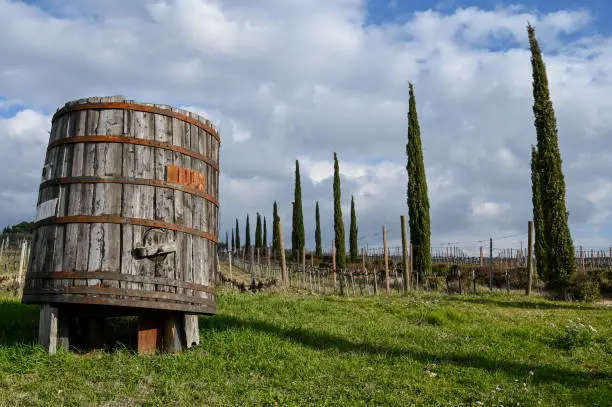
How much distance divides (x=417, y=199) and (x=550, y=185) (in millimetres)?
9060

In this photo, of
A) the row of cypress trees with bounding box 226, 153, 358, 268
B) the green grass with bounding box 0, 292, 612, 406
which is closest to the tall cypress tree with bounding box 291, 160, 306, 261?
the row of cypress trees with bounding box 226, 153, 358, 268

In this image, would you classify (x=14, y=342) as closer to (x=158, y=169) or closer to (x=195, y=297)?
(x=195, y=297)

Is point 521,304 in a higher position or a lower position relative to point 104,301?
lower

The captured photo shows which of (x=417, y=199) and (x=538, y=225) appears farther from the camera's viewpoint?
(x=538, y=225)

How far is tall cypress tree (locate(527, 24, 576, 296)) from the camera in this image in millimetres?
22031

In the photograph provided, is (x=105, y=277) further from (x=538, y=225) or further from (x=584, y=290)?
(x=538, y=225)

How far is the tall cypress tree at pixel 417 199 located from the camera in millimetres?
29984

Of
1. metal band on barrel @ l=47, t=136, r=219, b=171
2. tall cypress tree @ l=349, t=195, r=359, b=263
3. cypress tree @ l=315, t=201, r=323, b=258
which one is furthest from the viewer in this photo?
cypress tree @ l=315, t=201, r=323, b=258

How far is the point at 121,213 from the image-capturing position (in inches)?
283

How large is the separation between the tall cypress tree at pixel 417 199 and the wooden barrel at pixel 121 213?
909 inches

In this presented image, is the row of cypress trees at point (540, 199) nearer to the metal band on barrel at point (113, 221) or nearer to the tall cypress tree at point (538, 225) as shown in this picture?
the tall cypress tree at point (538, 225)

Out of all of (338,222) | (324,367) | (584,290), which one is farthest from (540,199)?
(324,367)

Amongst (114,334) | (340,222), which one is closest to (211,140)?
(114,334)

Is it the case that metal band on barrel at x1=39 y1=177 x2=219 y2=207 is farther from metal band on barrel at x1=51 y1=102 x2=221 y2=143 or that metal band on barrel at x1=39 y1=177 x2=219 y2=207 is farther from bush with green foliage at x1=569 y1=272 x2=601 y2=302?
bush with green foliage at x1=569 y1=272 x2=601 y2=302
